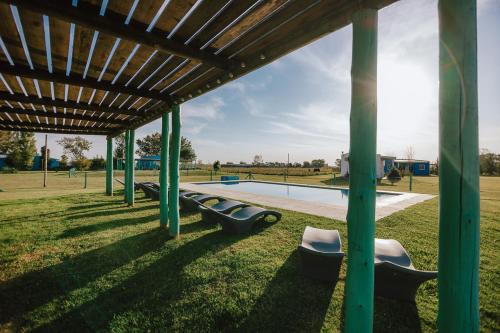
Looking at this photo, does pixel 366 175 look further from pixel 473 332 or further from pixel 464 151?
pixel 473 332

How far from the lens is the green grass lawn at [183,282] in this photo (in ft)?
9.49

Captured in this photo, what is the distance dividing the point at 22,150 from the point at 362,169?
55.7 m

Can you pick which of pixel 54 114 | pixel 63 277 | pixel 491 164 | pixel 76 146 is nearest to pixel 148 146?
pixel 76 146

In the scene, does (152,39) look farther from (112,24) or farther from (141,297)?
(141,297)

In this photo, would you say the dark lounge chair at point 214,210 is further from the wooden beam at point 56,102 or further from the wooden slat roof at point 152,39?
the wooden beam at point 56,102

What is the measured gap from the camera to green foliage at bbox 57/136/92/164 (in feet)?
174

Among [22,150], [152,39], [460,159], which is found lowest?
[460,159]

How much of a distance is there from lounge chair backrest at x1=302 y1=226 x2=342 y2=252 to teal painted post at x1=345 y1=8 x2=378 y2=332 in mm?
1802

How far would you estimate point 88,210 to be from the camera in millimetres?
9047

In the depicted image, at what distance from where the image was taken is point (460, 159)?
1.67 metres

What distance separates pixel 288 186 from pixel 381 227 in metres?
13.7

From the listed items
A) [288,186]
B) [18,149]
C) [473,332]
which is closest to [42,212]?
[473,332]

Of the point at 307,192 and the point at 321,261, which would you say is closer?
the point at 321,261

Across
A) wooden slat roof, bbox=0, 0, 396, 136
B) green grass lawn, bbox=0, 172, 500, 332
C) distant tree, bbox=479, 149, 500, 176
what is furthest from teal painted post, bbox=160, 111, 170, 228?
distant tree, bbox=479, 149, 500, 176
